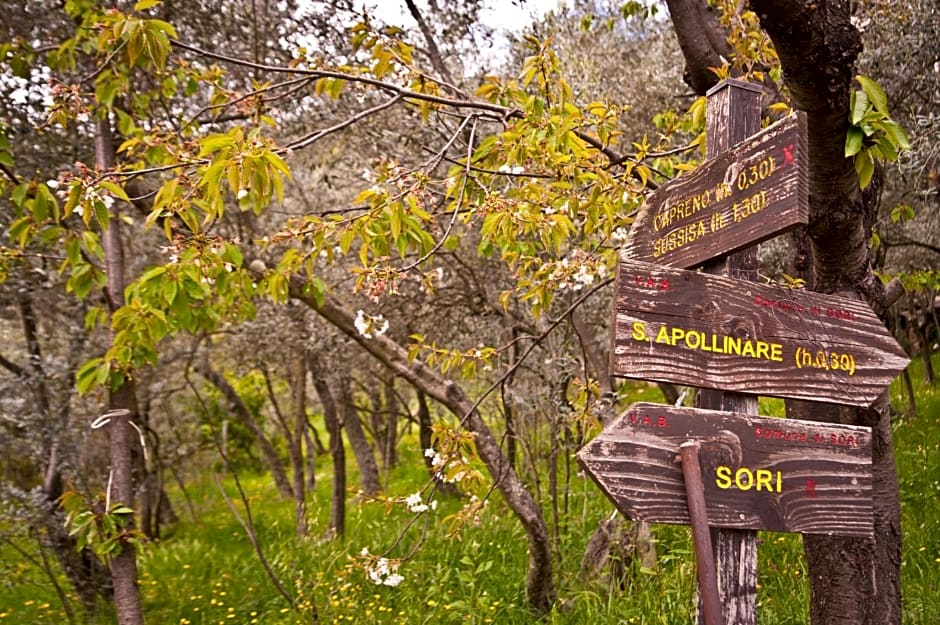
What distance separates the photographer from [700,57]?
3.71 m

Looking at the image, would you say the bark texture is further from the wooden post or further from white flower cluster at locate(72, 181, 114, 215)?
white flower cluster at locate(72, 181, 114, 215)

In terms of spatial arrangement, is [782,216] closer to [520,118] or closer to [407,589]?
[520,118]

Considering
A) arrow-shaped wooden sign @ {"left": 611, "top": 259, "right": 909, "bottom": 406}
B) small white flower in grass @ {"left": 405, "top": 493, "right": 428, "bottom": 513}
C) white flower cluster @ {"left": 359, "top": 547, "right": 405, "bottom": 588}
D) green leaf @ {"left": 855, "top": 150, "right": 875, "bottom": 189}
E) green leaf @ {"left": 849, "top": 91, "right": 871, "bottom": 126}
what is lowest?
white flower cluster @ {"left": 359, "top": 547, "right": 405, "bottom": 588}

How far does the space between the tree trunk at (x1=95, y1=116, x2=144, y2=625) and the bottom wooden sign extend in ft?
9.71

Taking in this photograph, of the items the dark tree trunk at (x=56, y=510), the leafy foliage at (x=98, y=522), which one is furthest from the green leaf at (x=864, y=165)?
the dark tree trunk at (x=56, y=510)

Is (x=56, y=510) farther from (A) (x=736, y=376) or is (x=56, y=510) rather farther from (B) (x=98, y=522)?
(A) (x=736, y=376)

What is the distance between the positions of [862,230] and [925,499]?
4.32 m

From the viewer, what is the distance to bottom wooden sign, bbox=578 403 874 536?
→ 173 centimetres

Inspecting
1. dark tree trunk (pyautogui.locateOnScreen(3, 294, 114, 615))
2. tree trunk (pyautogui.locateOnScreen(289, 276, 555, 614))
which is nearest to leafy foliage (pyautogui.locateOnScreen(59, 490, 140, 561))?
tree trunk (pyautogui.locateOnScreen(289, 276, 555, 614))

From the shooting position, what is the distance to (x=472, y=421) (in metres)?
4.23

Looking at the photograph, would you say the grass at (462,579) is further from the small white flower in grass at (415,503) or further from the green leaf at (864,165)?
the green leaf at (864,165)

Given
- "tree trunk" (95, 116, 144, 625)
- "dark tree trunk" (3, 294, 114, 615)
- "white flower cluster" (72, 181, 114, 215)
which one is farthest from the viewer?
"dark tree trunk" (3, 294, 114, 615)

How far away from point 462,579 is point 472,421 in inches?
56.5

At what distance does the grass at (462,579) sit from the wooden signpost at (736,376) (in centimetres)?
155
